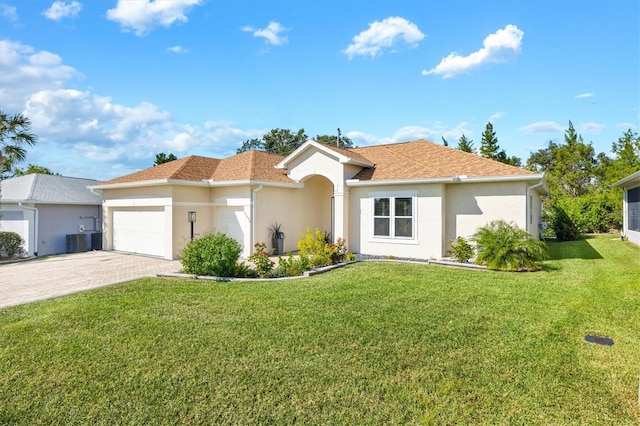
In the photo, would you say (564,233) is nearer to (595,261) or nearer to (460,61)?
(595,261)

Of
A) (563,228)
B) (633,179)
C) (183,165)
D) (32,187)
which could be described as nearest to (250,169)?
(183,165)

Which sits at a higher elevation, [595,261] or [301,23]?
[301,23]

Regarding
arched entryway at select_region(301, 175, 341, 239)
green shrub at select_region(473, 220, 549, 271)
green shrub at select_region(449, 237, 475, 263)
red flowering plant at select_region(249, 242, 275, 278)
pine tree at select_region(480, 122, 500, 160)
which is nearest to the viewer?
red flowering plant at select_region(249, 242, 275, 278)

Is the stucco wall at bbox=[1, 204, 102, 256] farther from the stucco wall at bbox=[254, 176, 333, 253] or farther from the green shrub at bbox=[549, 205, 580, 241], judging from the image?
the green shrub at bbox=[549, 205, 580, 241]

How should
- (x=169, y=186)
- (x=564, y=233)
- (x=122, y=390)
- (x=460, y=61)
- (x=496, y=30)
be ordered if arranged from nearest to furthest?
(x=122, y=390) < (x=496, y=30) < (x=169, y=186) < (x=460, y=61) < (x=564, y=233)

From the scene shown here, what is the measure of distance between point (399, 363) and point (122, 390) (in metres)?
3.70

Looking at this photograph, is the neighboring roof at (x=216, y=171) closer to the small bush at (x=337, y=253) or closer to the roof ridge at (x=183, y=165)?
the roof ridge at (x=183, y=165)

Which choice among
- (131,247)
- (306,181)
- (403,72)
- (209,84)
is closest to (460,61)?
(403,72)

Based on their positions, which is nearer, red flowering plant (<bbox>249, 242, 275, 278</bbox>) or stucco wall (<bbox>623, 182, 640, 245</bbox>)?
red flowering plant (<bbox>249, 242, 275, 278</bbox>)

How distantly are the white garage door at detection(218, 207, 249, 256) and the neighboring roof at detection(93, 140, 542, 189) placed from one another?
4.90 ft

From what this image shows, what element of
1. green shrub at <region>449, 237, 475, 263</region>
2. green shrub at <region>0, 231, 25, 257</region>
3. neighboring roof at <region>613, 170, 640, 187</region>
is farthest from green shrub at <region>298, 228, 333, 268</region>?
green shrub at <region>0, 231, 25, 257</region>

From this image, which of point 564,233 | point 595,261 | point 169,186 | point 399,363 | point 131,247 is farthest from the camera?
point 564,233

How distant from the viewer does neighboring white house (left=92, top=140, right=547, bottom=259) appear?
1396cm

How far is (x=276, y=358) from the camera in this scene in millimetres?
5121
